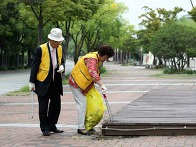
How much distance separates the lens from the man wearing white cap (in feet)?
25.8

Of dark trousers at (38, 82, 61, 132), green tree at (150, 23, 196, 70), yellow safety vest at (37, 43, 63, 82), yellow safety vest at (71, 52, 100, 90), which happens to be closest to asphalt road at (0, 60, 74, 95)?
green tree at (150, 23, 196, 70)

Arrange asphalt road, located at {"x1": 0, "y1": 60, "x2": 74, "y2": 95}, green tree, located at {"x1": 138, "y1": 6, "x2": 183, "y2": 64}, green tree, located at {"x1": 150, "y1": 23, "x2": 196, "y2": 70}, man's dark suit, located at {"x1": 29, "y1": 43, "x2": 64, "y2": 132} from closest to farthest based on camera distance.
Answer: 1. man's dark suit, located at {"x1": 29, "y1": 43, "x2": 64, "y2": 132}
2. asphalt road, located at {"x1": 0, "y1": 60, "x2": 74, "y2": 95}
3. green tree, located at {"x1": 150, "y1": 23, "x2": 196, "y2": 70}
4. green tree, located at {"x1": 138, "y1": 6, "x2": 183, "y2": 64}

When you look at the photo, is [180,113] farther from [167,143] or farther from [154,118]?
[167,143]

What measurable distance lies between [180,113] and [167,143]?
79.9 inches

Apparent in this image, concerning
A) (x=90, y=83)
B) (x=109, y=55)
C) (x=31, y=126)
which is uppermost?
(x=109, y=55)

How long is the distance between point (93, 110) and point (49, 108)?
806 millimetres

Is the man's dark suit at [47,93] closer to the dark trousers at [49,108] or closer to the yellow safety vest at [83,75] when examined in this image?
the dark trousers at [49,108]

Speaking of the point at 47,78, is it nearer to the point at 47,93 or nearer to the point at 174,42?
the point at 47,93

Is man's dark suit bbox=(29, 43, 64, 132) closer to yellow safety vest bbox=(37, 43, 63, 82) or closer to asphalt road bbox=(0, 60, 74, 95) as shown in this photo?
yellow safety vest bbox=(37, 43, 63, 82)

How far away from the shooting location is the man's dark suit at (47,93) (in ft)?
25.8

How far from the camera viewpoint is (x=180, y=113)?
8.62 m

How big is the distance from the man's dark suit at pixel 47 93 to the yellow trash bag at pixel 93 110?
550 millimetres

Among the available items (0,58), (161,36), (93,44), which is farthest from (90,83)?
(0,58)

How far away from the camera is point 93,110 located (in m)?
7.99
